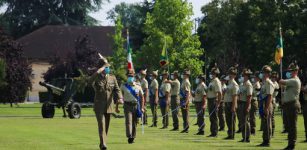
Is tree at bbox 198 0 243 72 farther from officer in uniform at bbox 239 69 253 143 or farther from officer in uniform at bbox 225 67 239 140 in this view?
officer in uniform at bbox 239 69 253 143

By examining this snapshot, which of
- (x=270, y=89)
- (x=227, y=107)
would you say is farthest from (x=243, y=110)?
(x=270, y=89)

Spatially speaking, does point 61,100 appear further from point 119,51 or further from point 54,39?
point 54,39

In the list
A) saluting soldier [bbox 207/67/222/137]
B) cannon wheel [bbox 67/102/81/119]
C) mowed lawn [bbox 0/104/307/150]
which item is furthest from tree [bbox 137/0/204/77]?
saluting soldier [bbox 207/67/222/137]

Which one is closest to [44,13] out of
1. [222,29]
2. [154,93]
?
[222,29]

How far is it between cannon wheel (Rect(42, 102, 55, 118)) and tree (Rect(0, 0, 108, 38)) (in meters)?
61.7

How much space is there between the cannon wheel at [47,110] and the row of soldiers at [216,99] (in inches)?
445

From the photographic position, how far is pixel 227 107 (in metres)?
24.2

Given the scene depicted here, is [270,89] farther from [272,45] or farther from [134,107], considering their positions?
[272,45]

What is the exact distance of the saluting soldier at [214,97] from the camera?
80.8 feet

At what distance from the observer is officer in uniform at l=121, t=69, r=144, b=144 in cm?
2141

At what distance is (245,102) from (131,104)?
11.9 feet

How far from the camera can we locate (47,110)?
41562 millimetres

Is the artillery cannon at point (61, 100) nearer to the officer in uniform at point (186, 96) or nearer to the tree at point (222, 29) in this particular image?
the officer in uniform at point (186, 96)

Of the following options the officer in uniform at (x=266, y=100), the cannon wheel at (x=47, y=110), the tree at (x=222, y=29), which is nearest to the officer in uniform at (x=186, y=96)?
the officer in uniform at (x=266, y=100)
